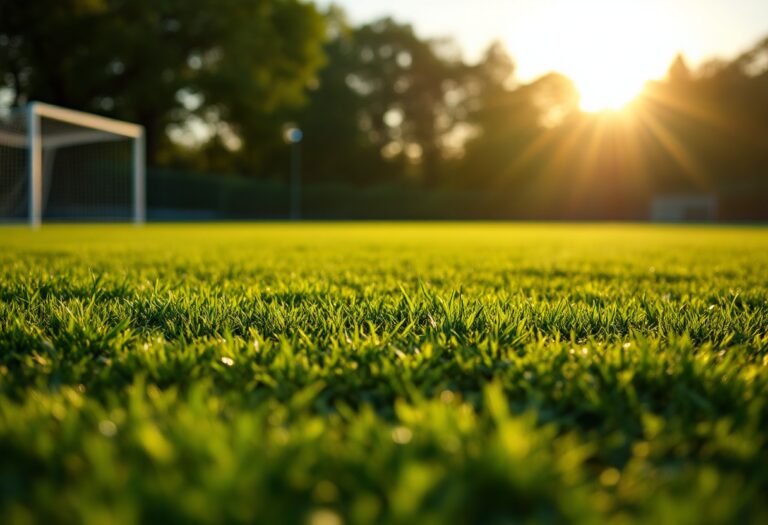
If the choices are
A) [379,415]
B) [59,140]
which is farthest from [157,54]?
[379,415]

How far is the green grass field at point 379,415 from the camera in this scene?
0.73 metres

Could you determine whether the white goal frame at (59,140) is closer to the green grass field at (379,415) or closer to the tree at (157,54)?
the tree at (157,54)

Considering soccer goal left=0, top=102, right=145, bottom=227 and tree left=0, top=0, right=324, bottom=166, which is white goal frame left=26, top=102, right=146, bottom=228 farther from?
tree left=0, top=0, right=324, bottom=166

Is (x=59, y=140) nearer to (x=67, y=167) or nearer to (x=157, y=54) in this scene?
(x=67, y=167)

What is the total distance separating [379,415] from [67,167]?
71.0 ft

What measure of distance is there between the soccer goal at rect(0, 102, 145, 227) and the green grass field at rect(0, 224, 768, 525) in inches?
464

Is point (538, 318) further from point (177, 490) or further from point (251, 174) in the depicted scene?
point (251, 174)

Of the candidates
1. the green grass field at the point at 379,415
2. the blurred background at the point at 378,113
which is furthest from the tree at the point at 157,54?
the green grass field at the point at 379,415

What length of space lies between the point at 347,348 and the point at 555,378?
0.54m

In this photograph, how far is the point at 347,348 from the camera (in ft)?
4.97

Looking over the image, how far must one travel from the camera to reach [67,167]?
19.5 meters

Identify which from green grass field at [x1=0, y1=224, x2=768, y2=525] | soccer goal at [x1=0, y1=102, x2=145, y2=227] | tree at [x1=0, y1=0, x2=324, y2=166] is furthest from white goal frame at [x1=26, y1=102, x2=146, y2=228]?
green grass field at [x1=0, y1=224, x2=768, y2=525]

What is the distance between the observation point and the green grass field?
734 mm

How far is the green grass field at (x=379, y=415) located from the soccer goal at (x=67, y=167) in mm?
11774
